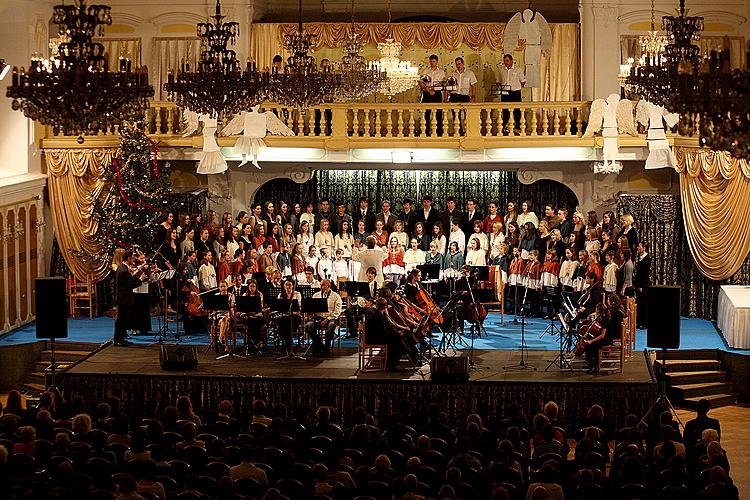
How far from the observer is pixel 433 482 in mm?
10586

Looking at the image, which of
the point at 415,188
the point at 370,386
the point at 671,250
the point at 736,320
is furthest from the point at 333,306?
the point at 671,250

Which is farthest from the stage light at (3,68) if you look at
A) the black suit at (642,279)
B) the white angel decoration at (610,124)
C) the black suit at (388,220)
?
the black suit at (642,279)

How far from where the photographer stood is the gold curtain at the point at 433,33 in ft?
77.5

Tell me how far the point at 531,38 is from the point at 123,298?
763 cm

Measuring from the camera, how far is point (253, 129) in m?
20.5

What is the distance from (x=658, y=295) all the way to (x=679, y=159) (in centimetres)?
589

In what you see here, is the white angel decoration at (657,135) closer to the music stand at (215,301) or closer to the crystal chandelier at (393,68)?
the crystal chandelier at (393,68)

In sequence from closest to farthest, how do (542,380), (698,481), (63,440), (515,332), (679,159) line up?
(698,481)
(63,440)
(542,380)
(515,332)
(679,159)

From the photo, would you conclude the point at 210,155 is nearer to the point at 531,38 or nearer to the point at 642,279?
the point at 531,38

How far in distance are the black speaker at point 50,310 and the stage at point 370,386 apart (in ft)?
1.79

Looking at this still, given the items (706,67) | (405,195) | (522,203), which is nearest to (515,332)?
(522,203)

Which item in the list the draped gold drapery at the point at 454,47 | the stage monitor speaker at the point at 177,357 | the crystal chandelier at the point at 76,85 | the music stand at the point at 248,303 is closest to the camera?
the crystal chandelier at the point at 76,85

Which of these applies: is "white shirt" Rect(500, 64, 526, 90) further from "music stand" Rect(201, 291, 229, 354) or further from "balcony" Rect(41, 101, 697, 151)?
"music stand" Rect(201, 291, 229, 354)

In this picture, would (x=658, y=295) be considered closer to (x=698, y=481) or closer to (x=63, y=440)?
(x=698, y=481)
